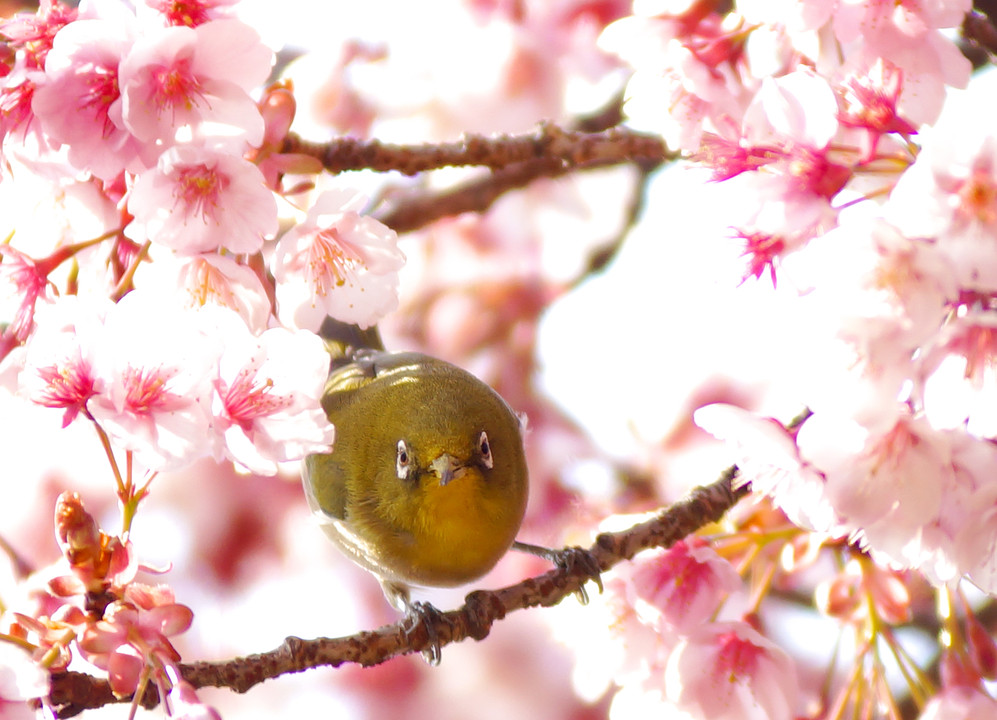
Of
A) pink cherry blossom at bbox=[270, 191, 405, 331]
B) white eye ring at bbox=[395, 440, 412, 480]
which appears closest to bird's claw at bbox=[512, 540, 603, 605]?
white eye ring at bbox=[395, 440, 412, 480]

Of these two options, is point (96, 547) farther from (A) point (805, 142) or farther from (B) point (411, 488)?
(A) point (805, 142)

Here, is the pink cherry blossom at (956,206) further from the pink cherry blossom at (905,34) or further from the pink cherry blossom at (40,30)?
the pink cherry blossom at (40,30)

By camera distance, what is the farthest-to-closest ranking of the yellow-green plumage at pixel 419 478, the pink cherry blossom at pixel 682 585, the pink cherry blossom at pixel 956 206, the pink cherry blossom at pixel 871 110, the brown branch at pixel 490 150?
the yellow-green plumage at pixel 419 478, the brown branch at pixel 490 150, the pink cherry blossom at pixel 682 585, the pink cherry blossom at pixel 871 110, the pink cherry blossom at pixel 956 206

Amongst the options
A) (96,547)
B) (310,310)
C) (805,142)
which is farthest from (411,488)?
(805,142)

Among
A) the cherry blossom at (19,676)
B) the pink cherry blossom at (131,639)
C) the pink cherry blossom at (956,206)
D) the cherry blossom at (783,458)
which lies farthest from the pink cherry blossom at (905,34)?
the cherry blossom at (19,676)

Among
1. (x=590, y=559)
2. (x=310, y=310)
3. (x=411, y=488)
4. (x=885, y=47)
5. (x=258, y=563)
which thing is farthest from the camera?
(x=258, y=563)
